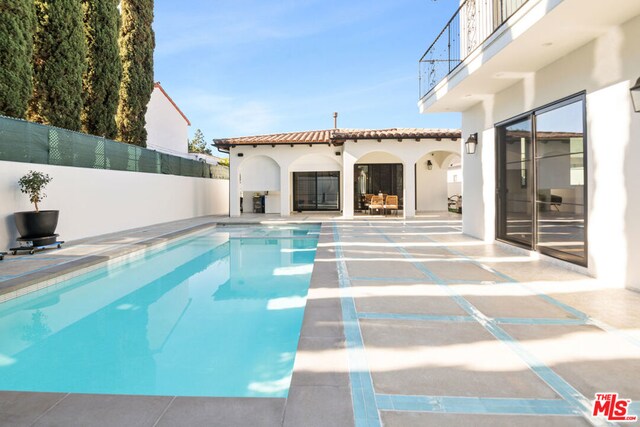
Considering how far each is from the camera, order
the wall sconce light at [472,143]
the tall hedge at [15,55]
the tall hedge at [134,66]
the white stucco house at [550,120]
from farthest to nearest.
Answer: the tall hedge at [134,66]
the wall sconce light at [472,143]
the tall hedge at [15,55]
the white stucco house at [550,120]

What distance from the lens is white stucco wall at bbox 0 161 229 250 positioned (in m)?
8.12

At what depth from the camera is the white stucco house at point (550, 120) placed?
4.96 meters

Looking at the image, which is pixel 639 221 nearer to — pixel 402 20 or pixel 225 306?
pixel 225 306

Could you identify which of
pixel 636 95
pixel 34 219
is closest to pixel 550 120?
pixel 636 95

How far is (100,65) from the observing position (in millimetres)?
13203

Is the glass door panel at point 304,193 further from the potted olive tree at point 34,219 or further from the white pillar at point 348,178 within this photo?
the potted olive tree at point 34,219

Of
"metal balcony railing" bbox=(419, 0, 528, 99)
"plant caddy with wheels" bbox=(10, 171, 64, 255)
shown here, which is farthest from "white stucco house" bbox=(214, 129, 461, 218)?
"plant caddy with wheels" bbox=(10, 171, 64, 255)

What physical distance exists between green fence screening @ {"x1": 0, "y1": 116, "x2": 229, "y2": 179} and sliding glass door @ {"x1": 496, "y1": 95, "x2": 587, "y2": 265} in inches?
401

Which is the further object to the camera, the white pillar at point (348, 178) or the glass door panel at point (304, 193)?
the glass door panel at point (304, 193)

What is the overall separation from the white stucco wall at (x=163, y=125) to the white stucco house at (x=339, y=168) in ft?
33.9

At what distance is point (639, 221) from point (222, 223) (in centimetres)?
1281

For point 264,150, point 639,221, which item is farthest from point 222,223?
point 639,221

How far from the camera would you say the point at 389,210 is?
62.6 feet

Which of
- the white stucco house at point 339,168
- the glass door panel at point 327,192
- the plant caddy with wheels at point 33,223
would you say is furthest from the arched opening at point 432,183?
the plant caddy with wheels at point 33,223
